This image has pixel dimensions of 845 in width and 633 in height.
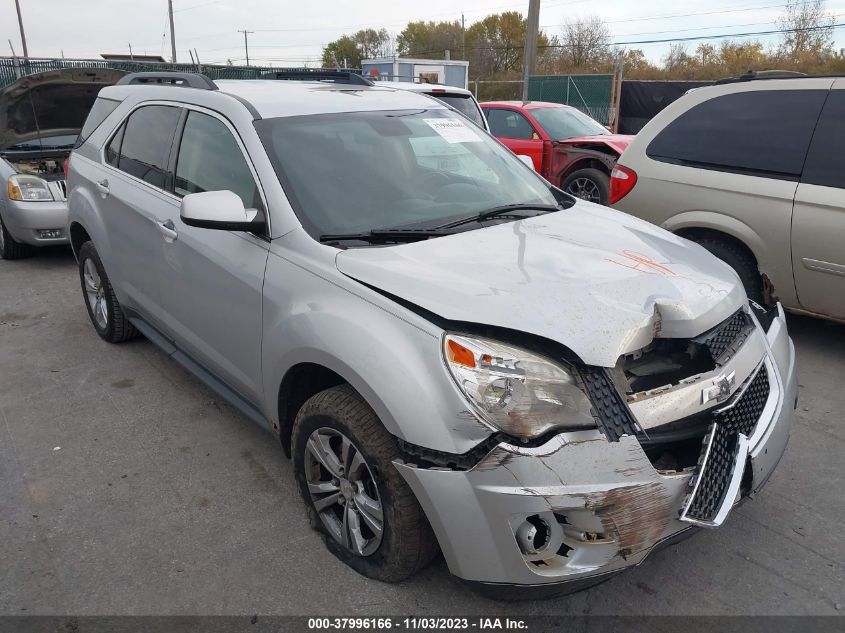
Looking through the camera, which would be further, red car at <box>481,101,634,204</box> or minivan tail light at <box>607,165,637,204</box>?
red car at <box>481,101,634,204</box>

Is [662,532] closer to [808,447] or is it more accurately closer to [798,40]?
[808,447]

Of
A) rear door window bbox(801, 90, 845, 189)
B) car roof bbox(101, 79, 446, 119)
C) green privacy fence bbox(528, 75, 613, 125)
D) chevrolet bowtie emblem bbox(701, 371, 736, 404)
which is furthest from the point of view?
green privacy fence bbox(528, 75, 613, 125)

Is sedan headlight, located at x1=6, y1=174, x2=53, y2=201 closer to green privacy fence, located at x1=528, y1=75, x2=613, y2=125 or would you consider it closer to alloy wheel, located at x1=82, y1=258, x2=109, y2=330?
alloy wheel, located at x1=82, y1=258, x2=109, y2=330

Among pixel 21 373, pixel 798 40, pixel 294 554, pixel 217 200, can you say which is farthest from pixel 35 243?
pixel 798 40

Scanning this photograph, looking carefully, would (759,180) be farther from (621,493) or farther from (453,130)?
(621,493)

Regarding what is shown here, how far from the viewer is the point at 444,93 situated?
7941mm

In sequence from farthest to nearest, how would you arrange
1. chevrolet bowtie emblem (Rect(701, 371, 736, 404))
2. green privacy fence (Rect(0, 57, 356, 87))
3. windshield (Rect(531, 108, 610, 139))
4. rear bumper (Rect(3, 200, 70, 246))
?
1. green privacy fence (Rect(0, 57, 356, 87))
2. windshield (Rect(531, 108, 610, 139))
3. rear bumper (Rect(3, 200, 70, 246))
4. chevrolet bowtie emblem (Rect(701, 371, 736, 404))

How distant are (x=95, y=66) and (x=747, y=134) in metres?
17.4

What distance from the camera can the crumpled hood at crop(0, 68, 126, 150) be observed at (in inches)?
284

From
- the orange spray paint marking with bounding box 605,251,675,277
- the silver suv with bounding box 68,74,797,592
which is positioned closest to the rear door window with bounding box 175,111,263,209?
the silver suv with bounding box 68,74,797,592

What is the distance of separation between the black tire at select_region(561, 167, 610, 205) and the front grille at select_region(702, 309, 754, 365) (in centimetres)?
627

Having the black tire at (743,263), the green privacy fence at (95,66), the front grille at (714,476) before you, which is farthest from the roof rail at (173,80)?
the green privacy fence at (95,66)

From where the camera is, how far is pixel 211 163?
3320mm

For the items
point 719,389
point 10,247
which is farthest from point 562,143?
point 719,389
